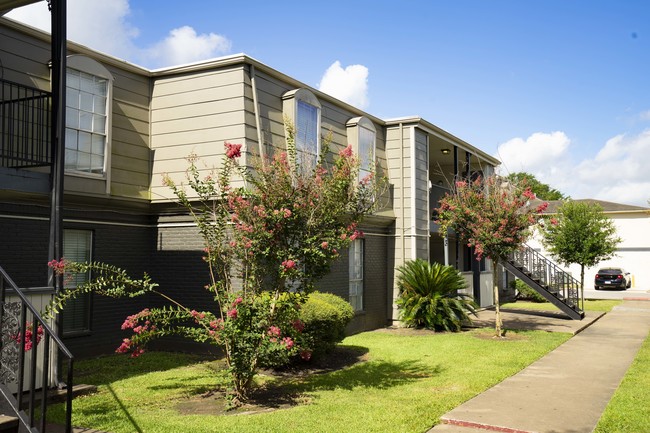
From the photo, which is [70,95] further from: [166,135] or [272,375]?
[272,375]

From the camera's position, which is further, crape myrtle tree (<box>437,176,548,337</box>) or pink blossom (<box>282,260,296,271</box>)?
crape myrtle tree (<box>437,176,548,337</box>)

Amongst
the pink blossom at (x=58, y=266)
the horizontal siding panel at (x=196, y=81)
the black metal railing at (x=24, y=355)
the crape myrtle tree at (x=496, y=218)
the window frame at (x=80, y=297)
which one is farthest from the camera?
the crape myrtle tree at (x=496, y=218)

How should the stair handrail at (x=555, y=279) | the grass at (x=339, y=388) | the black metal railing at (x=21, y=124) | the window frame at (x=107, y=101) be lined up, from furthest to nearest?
the stair handrail at (x=555, y=279) → the window frame at (x=107, y=101) → the black metal railing at (x=21, y=124) → the grass at (x=339, y=388)

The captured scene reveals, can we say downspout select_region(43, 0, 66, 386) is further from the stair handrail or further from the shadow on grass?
the stair handrail

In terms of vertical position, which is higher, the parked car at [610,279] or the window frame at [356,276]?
the window frame at [356,276]

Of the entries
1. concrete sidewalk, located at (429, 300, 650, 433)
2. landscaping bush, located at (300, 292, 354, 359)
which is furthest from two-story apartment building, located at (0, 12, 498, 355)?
concrete sidewalk, located at (429, 300, 650, 433)

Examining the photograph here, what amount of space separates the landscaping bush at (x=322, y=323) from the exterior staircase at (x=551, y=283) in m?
9.29

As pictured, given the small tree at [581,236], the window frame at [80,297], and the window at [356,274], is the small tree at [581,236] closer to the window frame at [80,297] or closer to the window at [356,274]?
the window at [356,274]

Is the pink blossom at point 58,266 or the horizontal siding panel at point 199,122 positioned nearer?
the pink blossom at point 58,266

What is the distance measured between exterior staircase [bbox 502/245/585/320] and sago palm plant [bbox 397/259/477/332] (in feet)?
12.3

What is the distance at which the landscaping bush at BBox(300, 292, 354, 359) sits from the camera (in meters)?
10.1

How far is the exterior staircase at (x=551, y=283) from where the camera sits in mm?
18625

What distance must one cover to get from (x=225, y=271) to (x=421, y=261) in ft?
28.5

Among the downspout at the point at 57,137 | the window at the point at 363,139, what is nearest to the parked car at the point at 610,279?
the window at the point at 363,139
